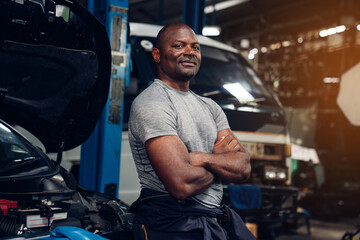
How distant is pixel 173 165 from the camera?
187cm

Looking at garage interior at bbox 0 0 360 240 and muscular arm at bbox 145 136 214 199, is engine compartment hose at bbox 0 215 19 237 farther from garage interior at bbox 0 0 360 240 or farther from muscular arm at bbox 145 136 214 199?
garage interior at bbox 0 0 360 240

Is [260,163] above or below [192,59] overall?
below

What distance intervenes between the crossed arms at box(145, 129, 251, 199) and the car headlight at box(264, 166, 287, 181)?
375cm

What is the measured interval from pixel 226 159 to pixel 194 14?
4.09 m

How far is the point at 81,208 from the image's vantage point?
2.63 metres

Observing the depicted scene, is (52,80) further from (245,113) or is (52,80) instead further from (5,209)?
(245,113)

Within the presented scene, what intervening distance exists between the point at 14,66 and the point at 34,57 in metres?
0.13

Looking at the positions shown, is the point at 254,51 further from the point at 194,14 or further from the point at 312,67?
the point at 194,14

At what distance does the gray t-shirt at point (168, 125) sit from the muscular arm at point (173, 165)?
1.5 inches

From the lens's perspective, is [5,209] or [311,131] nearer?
[5,209]

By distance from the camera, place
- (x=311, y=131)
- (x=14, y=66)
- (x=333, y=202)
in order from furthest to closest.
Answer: (x=311, y=131), (x=333, y=202), (x=14, y=66)

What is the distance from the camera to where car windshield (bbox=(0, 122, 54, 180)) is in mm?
2545

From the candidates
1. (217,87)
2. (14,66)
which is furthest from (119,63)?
(217,87)

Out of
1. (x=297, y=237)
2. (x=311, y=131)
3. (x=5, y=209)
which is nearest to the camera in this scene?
(x=5, y=209)
